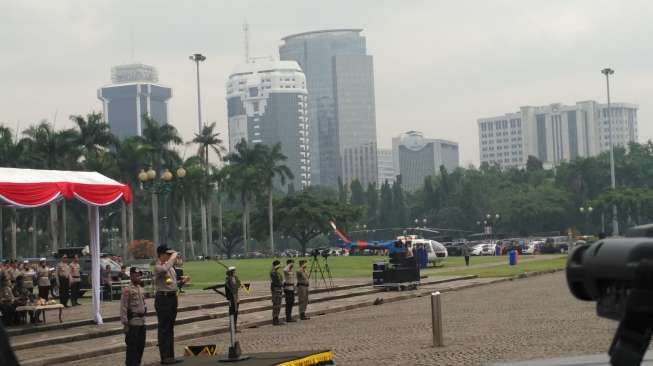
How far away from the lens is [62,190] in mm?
25203

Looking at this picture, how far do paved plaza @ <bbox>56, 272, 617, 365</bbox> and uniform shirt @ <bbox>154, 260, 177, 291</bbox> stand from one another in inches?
115

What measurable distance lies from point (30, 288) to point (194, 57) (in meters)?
65.4

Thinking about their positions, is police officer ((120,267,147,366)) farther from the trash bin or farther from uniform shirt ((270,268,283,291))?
the trash bin

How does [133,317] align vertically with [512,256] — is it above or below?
above

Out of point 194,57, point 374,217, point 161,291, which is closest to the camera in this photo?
point 161,291

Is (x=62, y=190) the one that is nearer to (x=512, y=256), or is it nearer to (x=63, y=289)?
(x=63, y=289)

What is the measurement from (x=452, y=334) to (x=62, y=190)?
9445mm

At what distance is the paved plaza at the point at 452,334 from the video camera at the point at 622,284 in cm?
1328

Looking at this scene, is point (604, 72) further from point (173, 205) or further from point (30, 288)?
point (30, 288)

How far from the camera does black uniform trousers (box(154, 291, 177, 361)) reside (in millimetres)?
17109

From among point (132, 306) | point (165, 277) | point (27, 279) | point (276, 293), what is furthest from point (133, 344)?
point (27, 279)

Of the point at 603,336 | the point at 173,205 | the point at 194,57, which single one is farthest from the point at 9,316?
the point at 173,205

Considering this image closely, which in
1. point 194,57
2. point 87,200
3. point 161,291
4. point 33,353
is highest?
point 194,57

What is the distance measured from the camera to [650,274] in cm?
304
